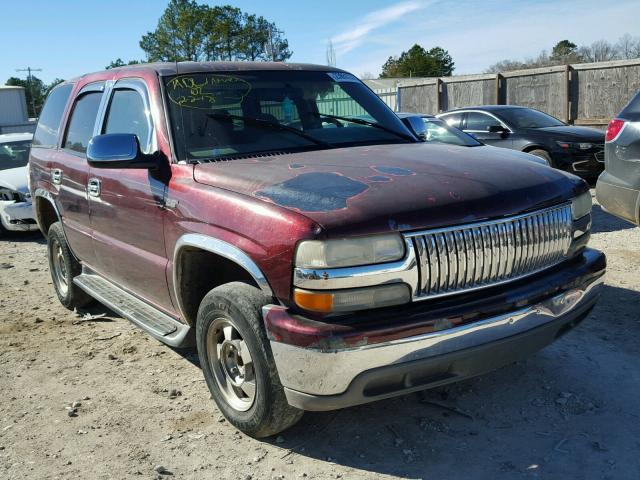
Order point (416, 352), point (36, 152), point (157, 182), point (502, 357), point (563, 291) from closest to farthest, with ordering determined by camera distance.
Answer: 1. point (416, 352)
2. point (502, 357)
3. point (563, 291)
4. point (157, 182)
5. point (36, 152)

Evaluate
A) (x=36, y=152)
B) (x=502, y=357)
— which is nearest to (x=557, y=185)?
(x=502, y=357)

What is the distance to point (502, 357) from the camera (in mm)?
2947

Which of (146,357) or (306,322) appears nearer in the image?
(306,322)

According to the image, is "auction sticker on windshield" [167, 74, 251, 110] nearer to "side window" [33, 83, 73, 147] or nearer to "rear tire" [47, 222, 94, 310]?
"side window" [33, 83, 73, 147]

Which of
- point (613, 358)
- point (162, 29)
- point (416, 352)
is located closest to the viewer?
point (416, 352)

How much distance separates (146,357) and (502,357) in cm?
272

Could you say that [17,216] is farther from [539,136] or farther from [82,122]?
[539,136]

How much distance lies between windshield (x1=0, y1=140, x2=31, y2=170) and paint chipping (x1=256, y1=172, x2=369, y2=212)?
914 cm

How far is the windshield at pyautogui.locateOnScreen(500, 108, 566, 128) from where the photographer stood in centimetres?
1170

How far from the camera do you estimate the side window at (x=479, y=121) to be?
39.4 feet

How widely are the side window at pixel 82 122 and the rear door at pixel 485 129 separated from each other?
8159mm

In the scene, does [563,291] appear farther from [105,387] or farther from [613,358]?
[105,387]

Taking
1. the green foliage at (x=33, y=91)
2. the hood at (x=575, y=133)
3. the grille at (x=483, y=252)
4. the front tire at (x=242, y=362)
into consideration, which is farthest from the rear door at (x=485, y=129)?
the green foliage at (x=33, y=91)

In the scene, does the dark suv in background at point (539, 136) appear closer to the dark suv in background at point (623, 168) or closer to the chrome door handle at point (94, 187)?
the dark suv in background at point (623, 168)
